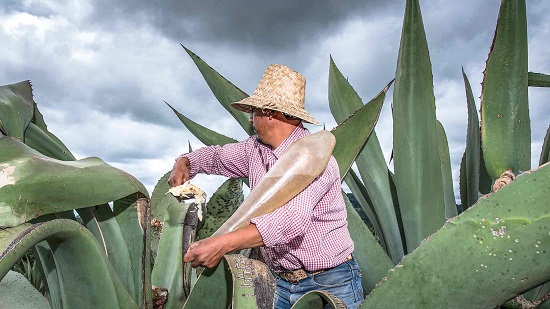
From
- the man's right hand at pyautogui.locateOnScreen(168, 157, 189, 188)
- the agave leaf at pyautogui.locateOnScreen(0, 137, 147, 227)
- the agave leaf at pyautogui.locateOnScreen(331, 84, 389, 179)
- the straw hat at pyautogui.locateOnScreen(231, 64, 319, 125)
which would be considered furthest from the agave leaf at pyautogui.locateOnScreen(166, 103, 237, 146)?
the agave leaf at pyautogui.locateOnScreen(0, 137, 147, 227)

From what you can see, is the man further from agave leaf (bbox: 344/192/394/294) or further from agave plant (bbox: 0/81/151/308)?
agave plant (bbox: 0/81/151/308)

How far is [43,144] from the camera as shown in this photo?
106 cm

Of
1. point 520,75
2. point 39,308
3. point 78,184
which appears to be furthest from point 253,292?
point 520,75

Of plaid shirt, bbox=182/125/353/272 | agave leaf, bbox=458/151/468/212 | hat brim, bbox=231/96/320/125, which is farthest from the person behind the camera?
agave leaf, bbox=458/151/468/212

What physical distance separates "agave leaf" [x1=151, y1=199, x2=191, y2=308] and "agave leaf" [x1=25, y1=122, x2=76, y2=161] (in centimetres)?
26

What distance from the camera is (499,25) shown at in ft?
3.82

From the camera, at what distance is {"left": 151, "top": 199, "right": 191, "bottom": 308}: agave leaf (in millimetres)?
947

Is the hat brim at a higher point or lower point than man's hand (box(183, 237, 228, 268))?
higher

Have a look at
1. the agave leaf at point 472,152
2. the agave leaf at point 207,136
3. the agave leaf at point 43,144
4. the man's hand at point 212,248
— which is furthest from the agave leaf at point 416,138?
the agave leaf at point 43,144

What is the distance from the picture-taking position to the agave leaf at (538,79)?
1.38m

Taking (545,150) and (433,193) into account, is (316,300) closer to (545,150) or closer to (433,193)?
(433,193)

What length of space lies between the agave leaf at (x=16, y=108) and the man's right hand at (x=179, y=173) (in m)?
0.36

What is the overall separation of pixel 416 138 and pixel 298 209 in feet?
1.70

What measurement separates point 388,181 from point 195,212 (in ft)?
2.15
